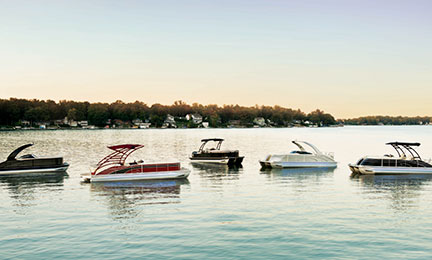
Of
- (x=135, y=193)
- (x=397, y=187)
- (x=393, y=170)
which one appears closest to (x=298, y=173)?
(x=393, y=170)

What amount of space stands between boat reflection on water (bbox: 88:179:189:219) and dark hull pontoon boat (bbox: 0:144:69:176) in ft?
47.1

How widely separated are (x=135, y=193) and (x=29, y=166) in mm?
25634

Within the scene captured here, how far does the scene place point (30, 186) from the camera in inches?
1800

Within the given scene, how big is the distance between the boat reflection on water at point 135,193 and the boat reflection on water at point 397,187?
2141 cm

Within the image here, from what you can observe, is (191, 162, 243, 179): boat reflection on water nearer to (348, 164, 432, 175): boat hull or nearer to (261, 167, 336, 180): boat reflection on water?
(261, 167, 336, 180): boat reflection on water

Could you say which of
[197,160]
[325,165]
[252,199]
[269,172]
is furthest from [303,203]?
[197,160]

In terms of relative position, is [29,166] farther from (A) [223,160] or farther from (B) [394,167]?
(B) [394,167]

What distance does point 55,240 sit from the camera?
78.8ft

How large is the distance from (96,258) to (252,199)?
19.3 meters

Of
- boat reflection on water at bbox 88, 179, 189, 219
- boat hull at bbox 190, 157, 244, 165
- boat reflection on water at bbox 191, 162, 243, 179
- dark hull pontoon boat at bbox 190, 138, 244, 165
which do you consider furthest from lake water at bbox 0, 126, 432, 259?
dark hull pontoon boat at bbox 190, 138, 244, 165

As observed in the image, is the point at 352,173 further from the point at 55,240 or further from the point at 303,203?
the point at 55,240

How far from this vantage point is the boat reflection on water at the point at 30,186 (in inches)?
1480

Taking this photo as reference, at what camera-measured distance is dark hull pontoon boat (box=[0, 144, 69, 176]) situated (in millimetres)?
55406

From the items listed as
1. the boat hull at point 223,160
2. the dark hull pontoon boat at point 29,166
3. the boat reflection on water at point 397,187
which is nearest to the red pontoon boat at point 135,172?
the dark hull pontoon boat at point 29,166
